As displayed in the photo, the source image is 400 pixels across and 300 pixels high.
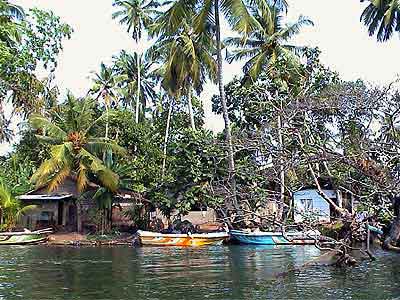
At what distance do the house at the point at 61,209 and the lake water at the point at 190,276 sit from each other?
8.37 meters

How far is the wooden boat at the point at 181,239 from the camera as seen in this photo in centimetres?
2542

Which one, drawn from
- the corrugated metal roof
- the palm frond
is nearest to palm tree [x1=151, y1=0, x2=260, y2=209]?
the palm frond

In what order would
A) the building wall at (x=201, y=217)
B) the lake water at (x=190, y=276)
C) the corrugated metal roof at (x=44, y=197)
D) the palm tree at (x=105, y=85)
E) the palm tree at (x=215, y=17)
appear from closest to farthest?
1. the lake water at (x=190, y=276)
2. the palm tree at (x=215, y=17)
3. the corrugated metal roof at (x=44, y=197)
4. the building wall at (x=201, y=217)
5. the palm tree at (x=105, y=85)

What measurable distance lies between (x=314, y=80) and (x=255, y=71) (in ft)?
11.3

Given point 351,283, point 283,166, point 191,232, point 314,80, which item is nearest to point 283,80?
point 314,80

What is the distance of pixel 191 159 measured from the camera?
90.1 ft

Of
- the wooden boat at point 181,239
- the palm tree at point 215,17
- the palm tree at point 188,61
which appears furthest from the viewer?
the palm tree at point 188,61

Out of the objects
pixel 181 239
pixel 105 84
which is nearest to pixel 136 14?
pixel 105 84

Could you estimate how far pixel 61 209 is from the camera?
3169 centimetres

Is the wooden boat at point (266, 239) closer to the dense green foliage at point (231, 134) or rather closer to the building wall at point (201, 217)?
the dense green foliage at point (231, 134)

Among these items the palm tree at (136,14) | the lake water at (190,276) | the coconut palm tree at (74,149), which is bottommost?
the lake water at (190,276)

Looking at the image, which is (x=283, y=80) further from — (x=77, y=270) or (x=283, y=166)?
(x=77, y=270)

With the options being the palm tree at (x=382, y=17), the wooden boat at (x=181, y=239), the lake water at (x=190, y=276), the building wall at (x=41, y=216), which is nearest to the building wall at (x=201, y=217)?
the wooden boat at (x=181, y=239)

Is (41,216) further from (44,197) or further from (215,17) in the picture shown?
(215,17)
